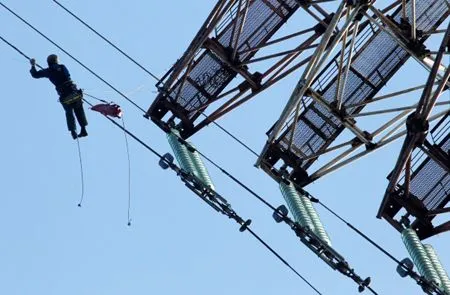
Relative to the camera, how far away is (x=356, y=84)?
37906 millimetres

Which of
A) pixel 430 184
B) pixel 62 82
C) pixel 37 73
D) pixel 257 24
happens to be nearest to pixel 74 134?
pixel 62 82

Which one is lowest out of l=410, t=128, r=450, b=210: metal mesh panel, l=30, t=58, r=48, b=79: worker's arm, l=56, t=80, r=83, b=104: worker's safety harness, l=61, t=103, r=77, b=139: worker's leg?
l=410, t=128, r=450, b=210: metal mesh panel

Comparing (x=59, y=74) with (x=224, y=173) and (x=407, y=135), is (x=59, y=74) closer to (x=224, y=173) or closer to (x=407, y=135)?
(x=224, y=173)

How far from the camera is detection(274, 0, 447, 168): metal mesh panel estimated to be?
3781 cm

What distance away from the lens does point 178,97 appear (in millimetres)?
39375

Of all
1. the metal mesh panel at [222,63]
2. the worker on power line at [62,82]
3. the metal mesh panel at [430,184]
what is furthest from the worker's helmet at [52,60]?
the metal mesh panel at [430,184]

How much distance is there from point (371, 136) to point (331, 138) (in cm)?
173

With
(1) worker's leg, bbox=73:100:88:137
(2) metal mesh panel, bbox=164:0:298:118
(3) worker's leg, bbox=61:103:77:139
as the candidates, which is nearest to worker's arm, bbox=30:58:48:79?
(3) worker's leg, bbox=61:103:77:139

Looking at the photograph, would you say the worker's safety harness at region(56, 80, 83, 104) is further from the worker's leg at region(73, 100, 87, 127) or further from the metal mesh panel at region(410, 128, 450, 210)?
the metal mesh panel at region(410, 128, 450, 210)

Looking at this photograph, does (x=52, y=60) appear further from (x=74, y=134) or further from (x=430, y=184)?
(x=430, y=184)

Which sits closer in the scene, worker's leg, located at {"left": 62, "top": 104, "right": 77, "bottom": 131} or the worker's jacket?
the worker's jacket

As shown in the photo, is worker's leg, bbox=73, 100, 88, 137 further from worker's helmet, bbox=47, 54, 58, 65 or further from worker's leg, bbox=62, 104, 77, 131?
worker's helmet, bbox=47, 54, 58, 65

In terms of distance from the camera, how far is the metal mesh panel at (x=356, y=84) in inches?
1489

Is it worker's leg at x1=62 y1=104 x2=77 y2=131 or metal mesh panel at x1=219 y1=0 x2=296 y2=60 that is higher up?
metal mesh panel at x1=219 y1=0 x2=296 y2=60
